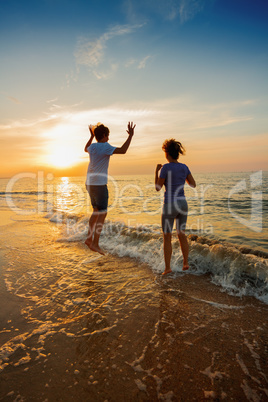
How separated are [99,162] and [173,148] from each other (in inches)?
57.8

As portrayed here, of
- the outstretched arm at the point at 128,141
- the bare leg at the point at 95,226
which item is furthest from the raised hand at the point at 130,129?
the bare leg at the point at 95,226

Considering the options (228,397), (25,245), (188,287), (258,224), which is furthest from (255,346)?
(258,224)

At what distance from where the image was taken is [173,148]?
418cm

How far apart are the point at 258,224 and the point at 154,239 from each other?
6.28 meters

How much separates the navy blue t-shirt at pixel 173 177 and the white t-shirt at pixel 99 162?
114 cm

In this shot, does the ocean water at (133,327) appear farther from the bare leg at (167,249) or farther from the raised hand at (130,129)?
the raised hand at (130,129)

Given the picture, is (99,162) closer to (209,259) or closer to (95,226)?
(95,226)

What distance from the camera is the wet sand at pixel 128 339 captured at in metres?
2.00

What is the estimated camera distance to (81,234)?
8078 mm

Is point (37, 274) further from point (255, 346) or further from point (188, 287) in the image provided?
point (255, 346)

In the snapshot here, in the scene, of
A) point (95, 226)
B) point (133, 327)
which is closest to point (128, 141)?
point (95, 226)

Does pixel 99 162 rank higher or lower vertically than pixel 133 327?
higher

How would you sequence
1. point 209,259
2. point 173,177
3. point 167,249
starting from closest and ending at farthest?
point 173,177 < point 167,249 < point 209,259

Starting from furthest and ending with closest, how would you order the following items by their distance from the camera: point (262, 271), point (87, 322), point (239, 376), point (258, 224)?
point (258, 224) → point (262, 271) → point (87, 322) → point (239, 376)
